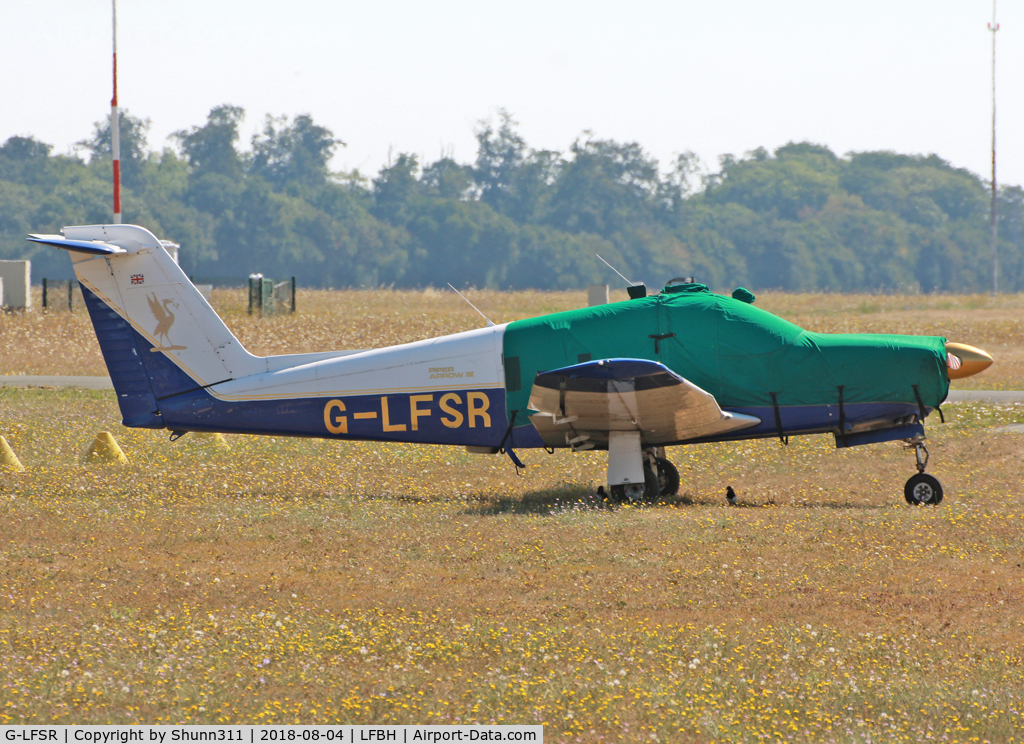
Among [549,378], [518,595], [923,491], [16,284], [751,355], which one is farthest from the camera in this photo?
[16,284]

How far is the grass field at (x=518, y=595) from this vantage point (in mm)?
6141

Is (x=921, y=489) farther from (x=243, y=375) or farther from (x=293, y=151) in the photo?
(x=293, y=151)

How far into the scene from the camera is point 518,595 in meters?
8.55

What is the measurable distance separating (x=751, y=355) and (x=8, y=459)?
32.3 ft

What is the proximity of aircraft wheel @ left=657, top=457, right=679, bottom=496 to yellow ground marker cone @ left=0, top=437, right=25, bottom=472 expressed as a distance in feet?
27.4

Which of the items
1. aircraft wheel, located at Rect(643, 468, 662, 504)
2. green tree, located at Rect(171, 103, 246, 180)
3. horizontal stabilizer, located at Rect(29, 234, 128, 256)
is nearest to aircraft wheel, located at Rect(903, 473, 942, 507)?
aircraft wheel, located at Rect(643, 468, 662, 504)

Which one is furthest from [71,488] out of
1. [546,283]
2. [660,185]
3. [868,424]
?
[660,185]

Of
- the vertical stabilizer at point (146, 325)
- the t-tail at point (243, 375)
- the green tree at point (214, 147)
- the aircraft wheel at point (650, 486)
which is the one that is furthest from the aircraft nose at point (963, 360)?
the green tree at point (214, 147)

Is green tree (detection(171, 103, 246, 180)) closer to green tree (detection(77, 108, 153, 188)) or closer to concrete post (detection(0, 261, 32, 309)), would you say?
green tree (detection(77, 108, 153, 188))

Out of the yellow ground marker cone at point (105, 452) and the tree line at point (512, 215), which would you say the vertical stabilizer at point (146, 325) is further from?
the tree line at point (512, 215)

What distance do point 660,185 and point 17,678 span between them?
10895 cm

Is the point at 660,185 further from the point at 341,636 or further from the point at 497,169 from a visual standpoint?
the point at 341,636

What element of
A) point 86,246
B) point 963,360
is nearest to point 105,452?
point 86,246

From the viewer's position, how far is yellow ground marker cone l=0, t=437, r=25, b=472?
14.1 metres
